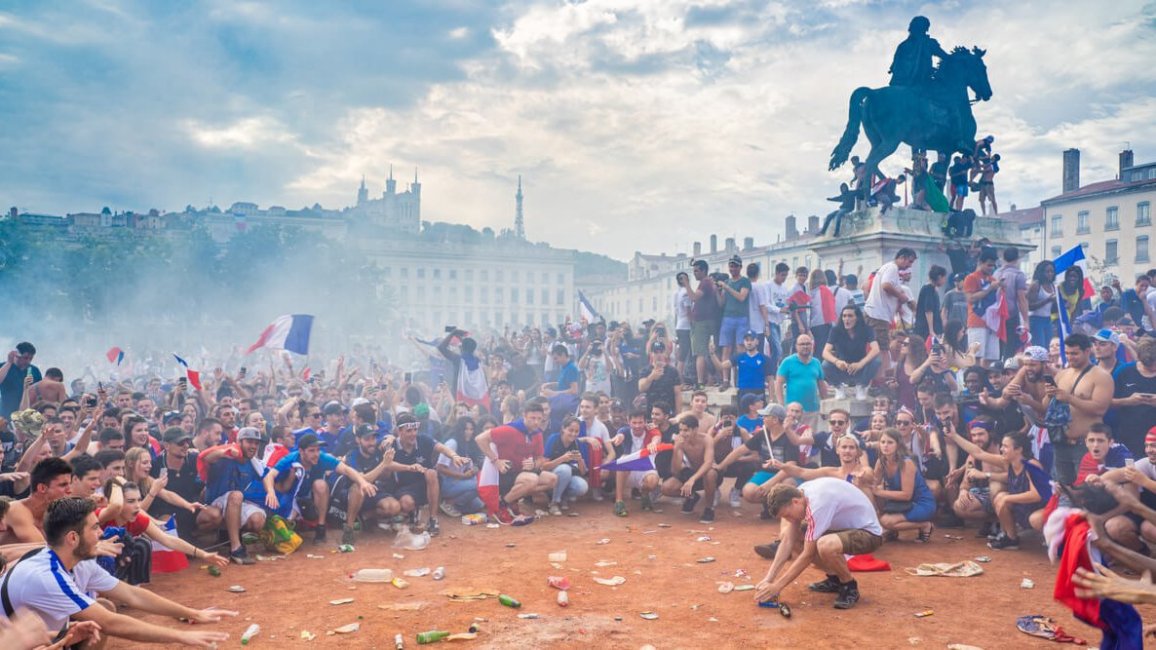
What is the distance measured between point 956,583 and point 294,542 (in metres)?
6.77

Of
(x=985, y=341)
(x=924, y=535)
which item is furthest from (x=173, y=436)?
(x=985, y=341)

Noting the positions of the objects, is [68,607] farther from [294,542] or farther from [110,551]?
[294,542]

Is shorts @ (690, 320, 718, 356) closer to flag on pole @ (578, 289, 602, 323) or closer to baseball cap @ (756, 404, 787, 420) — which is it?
baseball cap @ (756, 404, 787, 420)

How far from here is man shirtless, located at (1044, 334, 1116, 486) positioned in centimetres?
762

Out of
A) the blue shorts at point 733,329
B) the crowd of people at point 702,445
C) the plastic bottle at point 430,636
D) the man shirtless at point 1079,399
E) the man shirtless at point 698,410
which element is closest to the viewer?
the plastic bottle at point 430,636

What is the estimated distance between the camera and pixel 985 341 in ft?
38.8

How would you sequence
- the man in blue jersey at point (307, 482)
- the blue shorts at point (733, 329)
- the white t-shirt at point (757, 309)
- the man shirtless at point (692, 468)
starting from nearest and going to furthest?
the man in blue jersey at point (307, 482) < the man shirtless at point (692, 468) < the white t-shirt at point (757, 309) < the blue shorts at point (733, 329)

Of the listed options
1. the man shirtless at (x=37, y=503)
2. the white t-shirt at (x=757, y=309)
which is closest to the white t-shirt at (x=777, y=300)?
the white t-shirt at (x=757, y=309)

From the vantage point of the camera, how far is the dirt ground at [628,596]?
19.1ft

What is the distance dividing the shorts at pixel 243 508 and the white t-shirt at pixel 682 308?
7.86 metres

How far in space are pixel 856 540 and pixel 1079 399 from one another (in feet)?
9.80

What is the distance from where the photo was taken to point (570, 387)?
1384cm

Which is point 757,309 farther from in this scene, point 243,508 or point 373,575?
point 243,508

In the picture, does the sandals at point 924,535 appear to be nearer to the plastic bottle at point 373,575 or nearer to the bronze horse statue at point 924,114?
the plastic bottle at point 373,575
